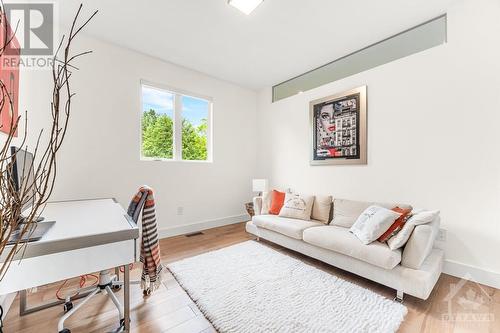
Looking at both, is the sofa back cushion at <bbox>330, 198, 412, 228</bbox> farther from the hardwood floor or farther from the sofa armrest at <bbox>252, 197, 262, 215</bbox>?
the sofa armrest at <bbox>252, 197, 262, 215</bbox>

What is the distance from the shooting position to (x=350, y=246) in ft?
7.04

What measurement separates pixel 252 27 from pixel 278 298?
2.88 metres

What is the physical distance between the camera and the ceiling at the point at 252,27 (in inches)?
89.0

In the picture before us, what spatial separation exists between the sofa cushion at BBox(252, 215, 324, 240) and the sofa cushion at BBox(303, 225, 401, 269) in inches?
5.0

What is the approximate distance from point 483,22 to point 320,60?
5.57 feet

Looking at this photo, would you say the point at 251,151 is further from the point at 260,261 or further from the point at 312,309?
the point at 312,309

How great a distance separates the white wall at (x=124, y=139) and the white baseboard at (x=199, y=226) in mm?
20

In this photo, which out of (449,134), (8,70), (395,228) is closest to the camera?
(8,70)

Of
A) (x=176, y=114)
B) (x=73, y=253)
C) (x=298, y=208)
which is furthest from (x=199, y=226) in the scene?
(x=73, y=253)

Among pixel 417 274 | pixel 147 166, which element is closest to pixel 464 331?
pixel 417 274

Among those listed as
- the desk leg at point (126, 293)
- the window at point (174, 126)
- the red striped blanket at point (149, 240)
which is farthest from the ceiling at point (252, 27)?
the desk leg at point (126, 293)

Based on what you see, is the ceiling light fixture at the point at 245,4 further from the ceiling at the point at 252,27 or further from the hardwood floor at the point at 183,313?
the hardwood floor at the point at 183,313

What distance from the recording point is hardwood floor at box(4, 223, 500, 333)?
158cm

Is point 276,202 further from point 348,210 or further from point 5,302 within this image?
point 5,302
